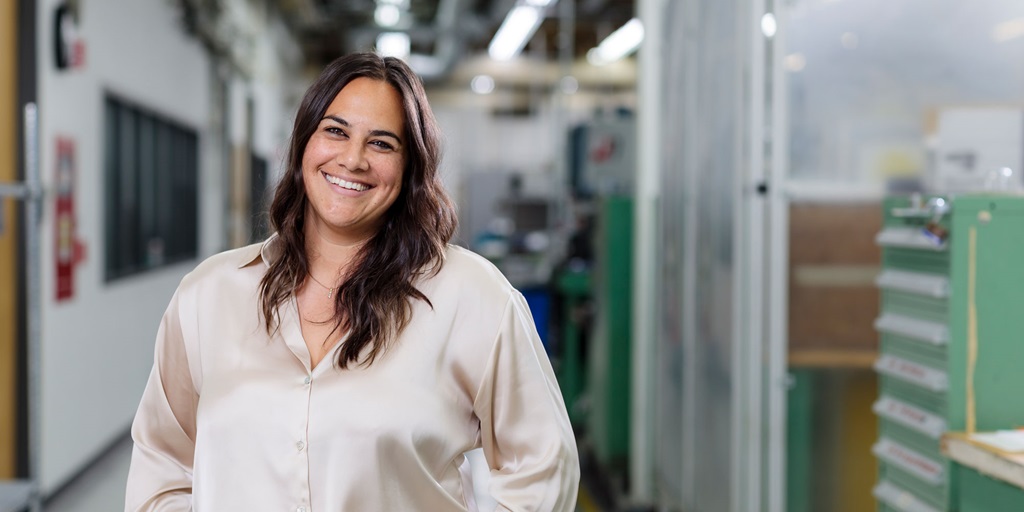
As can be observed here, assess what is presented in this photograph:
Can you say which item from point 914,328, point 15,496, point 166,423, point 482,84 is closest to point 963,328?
point 914,328

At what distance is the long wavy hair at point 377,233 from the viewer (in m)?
1.34

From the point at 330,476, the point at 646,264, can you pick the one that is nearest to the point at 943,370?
the point at 330,476

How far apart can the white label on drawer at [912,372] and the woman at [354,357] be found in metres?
1.03

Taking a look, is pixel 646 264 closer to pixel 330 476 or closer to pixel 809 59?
pixel 809 59

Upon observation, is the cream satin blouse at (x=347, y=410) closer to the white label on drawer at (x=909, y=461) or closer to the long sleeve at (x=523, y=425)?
the long sleeve at (x=523, y=425)

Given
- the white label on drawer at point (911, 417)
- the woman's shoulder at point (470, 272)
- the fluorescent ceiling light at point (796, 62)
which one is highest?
the fluorescent ceiling light at point (796, 62)

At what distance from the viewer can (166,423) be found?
4.65 ft

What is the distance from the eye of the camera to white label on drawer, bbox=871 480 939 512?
2.17 m

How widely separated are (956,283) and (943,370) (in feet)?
0.63

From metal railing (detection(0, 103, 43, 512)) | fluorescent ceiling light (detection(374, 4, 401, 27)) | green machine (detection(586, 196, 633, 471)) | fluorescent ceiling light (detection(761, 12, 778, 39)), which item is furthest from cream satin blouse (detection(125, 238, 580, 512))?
fluorescent ceiling light (detection(374, 4, 401, 27))

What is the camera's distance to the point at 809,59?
2863mm

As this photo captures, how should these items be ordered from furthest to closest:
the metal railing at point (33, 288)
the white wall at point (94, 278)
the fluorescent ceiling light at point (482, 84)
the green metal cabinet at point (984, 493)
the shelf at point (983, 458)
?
the fluorescent ceiling light at point (482, 84) < the white wall at point (94, 278) < the metal railing at point (33, 288) < the green metal cabinet at point (984, 493) < the shelf at point (983, 458)

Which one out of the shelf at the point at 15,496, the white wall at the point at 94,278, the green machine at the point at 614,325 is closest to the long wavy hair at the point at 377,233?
the shelf at the point at 15,496

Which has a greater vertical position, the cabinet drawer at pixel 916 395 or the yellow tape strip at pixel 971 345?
the yellow tape strip at pixel 971 345
